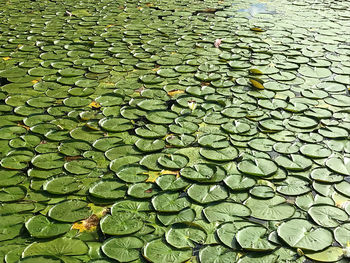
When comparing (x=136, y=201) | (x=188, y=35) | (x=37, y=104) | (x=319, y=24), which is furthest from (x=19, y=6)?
(x=136, y=201)

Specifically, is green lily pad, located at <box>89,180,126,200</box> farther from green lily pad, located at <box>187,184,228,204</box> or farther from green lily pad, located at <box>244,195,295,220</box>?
green lily pad, located at <box>244,195,295,220</box>

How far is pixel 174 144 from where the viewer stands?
224cm

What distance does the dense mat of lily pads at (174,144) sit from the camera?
1635 mm

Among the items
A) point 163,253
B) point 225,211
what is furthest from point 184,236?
point 225,211

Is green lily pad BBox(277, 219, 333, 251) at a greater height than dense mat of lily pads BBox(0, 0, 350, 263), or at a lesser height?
lesser

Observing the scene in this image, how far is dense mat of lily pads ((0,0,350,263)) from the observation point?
1.63 meters

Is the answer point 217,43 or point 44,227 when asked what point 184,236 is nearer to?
point 44,227

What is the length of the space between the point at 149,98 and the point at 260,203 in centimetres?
122

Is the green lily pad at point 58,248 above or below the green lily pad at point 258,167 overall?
below

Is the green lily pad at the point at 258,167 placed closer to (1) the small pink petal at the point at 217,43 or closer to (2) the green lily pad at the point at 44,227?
(2) the green lily pad at the point at 44,227

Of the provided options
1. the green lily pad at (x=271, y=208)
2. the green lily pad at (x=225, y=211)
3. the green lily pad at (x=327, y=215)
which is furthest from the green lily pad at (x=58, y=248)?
the green lily pad at (x=327, y=215)

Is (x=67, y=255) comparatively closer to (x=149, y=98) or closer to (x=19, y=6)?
(x=149, y=98)

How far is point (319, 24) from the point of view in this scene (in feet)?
13.9

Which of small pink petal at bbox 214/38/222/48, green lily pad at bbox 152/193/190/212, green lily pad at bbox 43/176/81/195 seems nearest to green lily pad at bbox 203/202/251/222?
green lily pad at bbox 152/193/190/212
